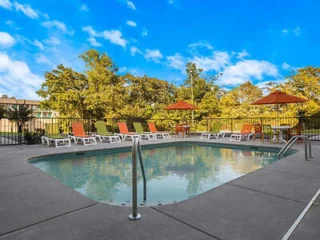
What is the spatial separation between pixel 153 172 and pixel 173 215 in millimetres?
3337

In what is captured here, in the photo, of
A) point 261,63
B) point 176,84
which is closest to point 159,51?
point 176,84

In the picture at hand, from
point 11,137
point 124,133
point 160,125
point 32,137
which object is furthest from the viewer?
point 160,125

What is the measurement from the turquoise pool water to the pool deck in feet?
3.09

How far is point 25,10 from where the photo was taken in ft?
64.7

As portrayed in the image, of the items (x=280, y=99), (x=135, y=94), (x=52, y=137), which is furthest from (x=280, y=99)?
(x=135, y=94)

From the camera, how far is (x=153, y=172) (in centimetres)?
576

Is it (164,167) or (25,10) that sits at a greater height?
(25,10)

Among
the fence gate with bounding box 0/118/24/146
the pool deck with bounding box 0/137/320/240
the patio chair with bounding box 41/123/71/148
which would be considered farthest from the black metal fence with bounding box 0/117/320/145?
the pool deck with bounding box 0/137/320/240

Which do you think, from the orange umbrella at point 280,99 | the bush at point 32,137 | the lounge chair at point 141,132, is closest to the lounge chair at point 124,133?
the lounge chair at point 141,132

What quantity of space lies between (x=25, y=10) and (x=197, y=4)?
15628 mm

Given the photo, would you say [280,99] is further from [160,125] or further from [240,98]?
[240,98]

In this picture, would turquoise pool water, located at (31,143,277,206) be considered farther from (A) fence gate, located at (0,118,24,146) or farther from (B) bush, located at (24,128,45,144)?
(A) fence gate, located at (0,118,24,146)

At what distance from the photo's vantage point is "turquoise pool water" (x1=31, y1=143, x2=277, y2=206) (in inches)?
164

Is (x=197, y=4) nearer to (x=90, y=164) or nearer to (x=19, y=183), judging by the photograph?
(x=90, y=164)
